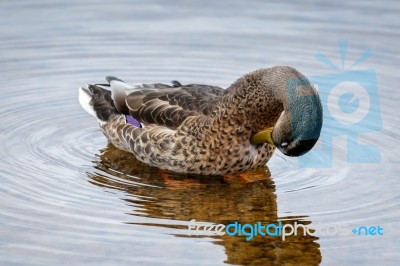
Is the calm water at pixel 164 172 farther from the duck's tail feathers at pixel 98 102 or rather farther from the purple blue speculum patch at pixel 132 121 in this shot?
the purple blue speculum patch at pixel 132 121

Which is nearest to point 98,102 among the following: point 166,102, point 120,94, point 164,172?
point 120,94

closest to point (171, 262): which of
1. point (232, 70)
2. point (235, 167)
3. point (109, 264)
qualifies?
point (109, 264)

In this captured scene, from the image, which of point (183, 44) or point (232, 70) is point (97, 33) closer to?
point (183, 44)

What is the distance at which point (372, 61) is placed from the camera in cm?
1309

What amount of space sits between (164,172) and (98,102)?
149cm

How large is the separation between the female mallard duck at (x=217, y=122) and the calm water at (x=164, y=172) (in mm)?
247

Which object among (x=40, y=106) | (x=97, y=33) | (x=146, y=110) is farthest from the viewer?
(x=97, y=33)

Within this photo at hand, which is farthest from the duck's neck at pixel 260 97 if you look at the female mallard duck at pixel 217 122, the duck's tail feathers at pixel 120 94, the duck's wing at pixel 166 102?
the duck's tail feathers at pixel 120 94

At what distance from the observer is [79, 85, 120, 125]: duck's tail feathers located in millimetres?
11227

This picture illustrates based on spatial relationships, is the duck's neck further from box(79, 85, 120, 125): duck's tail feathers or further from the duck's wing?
box(79, 85, 120, 125): duck's tail feathers

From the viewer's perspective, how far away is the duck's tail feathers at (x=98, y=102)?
36.8 ft

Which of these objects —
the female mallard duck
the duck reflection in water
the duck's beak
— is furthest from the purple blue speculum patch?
the duck's beak

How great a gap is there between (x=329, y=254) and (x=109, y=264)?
1858 millimetres

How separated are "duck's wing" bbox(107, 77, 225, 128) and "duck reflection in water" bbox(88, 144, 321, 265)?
554 millimetres
